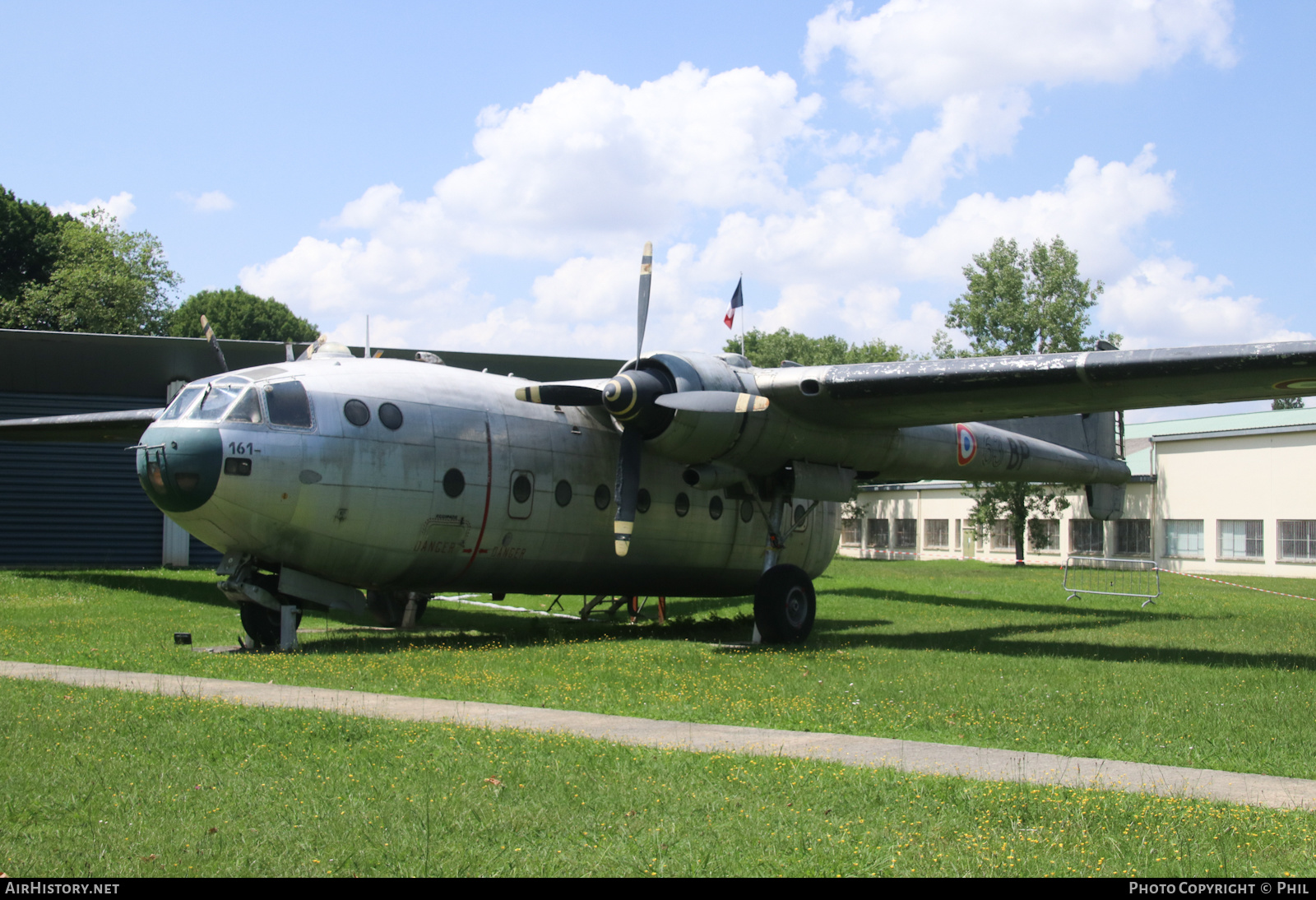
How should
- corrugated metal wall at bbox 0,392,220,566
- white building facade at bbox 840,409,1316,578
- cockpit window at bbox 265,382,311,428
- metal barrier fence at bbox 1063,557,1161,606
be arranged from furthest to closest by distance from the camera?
white building facade at bbox 840,409,1316,578 < corrugated metal wall at bbox 0,392,220,566 < metal barrier fence at bbox 1063,557,1161,606 < cockpit window at bbox 265,382,311,428

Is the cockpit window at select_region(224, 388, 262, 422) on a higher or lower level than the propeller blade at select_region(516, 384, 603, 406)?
lower

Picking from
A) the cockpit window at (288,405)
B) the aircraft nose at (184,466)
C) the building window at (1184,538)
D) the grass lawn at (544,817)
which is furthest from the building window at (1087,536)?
the grass lawn at (544,817)

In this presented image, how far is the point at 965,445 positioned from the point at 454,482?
35.4 ft

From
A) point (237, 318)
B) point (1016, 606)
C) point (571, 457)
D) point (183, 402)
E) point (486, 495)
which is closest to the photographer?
point (183, 402)

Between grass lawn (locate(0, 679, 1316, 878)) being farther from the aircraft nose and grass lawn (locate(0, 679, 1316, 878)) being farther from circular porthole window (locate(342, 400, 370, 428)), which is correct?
circular porthole window (locate(342, 400, 370, 428))

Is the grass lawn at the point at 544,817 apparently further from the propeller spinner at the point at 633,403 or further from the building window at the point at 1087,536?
the building window at the point at 1087,536

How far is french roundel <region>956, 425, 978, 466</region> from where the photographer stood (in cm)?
2127

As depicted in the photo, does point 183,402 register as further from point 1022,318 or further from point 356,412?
point 1022,318

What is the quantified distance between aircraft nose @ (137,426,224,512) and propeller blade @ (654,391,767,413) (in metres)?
6.61

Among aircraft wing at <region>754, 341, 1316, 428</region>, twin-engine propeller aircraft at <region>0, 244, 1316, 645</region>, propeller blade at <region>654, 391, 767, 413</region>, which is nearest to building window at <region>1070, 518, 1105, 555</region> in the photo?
twin-engine propeller aircraft at <region>0, 244, 1316, 645</region>

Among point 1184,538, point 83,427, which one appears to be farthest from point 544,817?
point 1184,538

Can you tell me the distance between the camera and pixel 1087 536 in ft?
181

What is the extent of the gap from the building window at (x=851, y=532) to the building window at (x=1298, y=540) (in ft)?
102

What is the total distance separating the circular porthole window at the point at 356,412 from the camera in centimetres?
1511
